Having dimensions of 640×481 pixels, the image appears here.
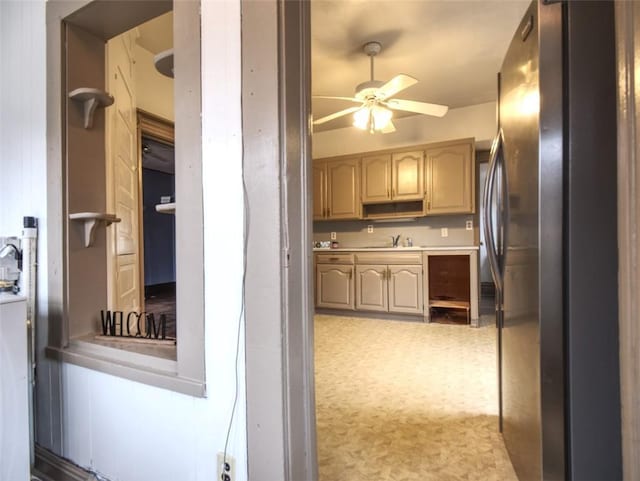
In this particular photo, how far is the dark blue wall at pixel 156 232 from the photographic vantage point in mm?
6926

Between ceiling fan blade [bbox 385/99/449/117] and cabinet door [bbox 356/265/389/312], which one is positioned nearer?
ceiling fan blade [bbox 385/99/449/117]

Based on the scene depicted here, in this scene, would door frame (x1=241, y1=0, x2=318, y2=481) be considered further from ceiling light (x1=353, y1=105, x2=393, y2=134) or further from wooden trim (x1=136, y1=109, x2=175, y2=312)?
wooden trim (x1=136, y1=109, x2=175, y2=312)

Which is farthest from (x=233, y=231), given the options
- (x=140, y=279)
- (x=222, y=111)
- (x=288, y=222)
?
(x=140, y=279)

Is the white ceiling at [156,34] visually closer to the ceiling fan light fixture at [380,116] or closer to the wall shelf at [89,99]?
the wall shelf at [89,99]

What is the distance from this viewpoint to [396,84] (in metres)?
2.42

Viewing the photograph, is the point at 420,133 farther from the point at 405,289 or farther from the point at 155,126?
the point at 155,126

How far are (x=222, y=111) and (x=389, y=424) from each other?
5.39ft

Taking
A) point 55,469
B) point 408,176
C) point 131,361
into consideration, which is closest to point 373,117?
point 408,176

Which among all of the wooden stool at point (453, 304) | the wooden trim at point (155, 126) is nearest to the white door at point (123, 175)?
the wooden trim at point (155, 126)

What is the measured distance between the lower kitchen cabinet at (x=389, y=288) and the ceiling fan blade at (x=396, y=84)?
6.64 ft

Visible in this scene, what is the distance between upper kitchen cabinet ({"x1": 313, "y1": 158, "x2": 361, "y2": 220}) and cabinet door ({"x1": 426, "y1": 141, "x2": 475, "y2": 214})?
0.97m

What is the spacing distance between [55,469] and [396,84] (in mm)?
2938

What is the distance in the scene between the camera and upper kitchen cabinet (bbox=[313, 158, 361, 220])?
4.43m

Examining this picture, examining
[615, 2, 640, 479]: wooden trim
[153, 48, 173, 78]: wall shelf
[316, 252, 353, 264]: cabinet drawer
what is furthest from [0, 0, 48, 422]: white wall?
[316, 252, 353, 264]: cabinet drawer
